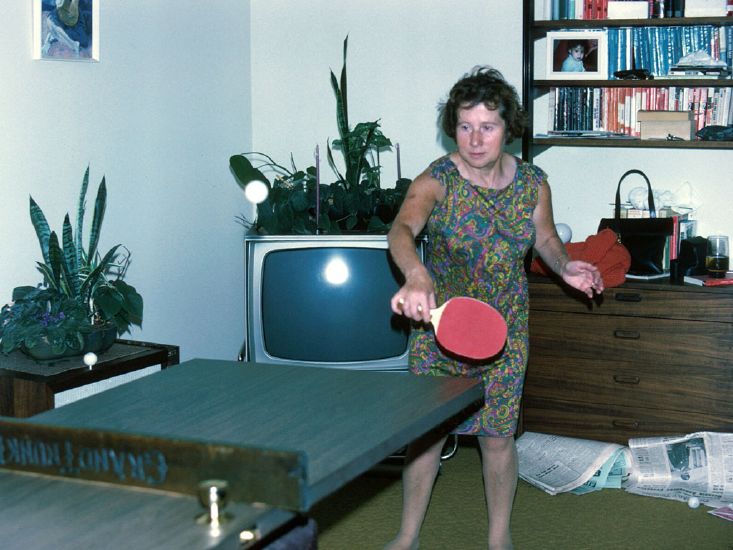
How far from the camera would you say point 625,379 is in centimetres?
380

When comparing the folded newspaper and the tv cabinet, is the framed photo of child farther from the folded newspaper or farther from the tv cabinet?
the folded newspaper

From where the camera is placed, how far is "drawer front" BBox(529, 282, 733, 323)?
12.0 ft

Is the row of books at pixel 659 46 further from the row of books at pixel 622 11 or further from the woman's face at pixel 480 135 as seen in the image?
the woman's face at pixel 480 135

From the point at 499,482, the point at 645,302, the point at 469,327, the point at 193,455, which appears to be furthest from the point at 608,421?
the point at 193,455

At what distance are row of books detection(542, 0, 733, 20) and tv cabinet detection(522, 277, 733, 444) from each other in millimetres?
1094

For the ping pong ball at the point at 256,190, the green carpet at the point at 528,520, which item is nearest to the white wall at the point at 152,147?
the ping pong ball at the point at 256,190

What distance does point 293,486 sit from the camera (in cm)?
137

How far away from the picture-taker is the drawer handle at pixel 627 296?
376cm

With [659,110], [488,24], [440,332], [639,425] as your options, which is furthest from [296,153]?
Answer: [440,332]

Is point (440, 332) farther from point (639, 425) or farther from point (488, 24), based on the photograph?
point (488, 24)

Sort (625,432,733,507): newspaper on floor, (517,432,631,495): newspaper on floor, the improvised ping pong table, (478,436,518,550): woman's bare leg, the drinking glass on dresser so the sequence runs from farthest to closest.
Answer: the drinking glass on dresser, (517,432,631,495): newspaper on floor, (625,432,733,507): newspaper on floor, (478,436,518,550): woman's bare leg, the improvised ping pong table

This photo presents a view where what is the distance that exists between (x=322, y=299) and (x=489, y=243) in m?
1.00

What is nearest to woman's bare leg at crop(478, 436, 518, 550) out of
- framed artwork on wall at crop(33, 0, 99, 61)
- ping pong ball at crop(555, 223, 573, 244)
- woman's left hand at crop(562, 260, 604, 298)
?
woman's left hand at crop(562, 260, 604, 298)

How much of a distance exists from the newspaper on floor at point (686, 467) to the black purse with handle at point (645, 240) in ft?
2.22
